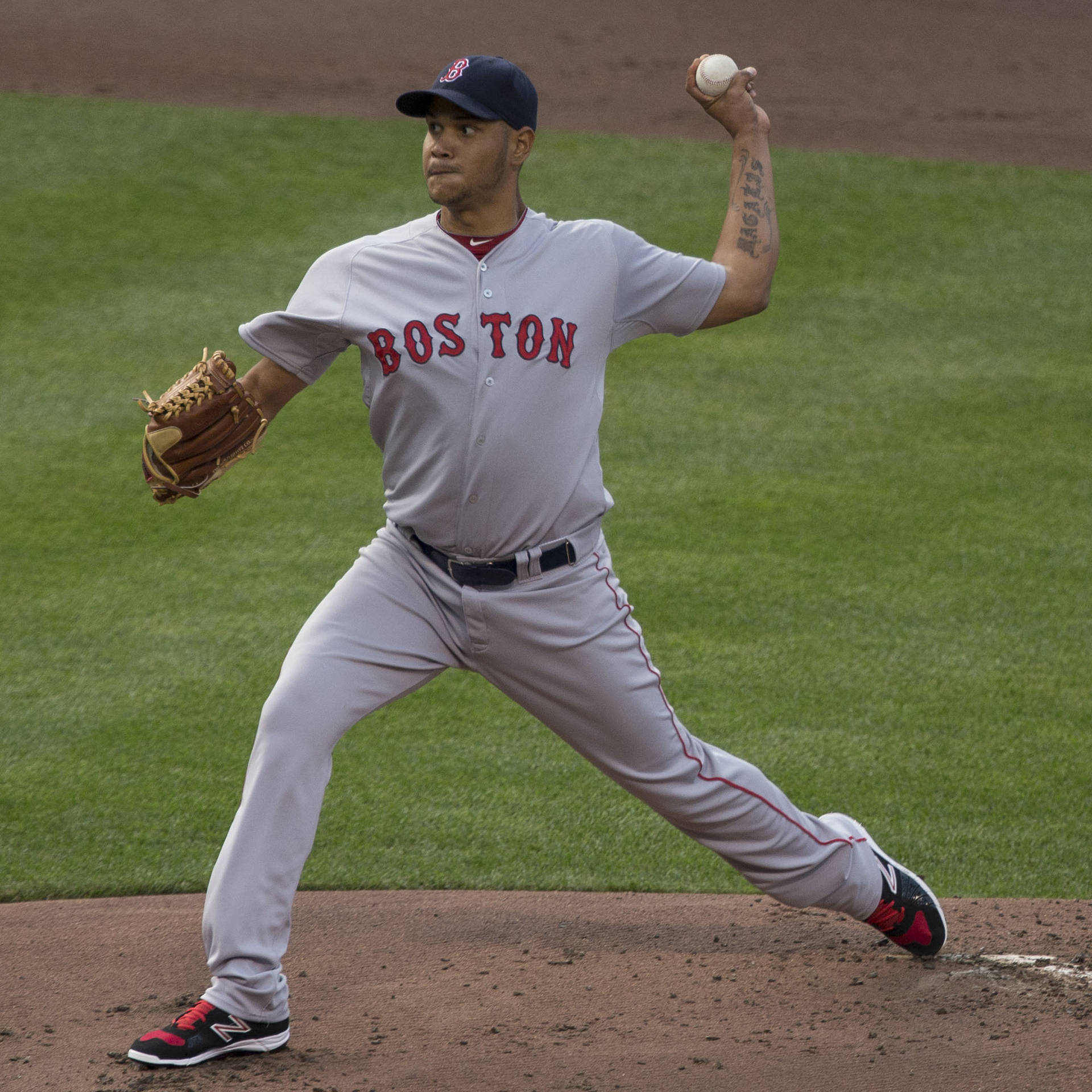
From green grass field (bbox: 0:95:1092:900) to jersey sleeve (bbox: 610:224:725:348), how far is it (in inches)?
57.6

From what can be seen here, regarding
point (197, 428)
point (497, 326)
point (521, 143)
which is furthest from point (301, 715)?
point (521, 143)

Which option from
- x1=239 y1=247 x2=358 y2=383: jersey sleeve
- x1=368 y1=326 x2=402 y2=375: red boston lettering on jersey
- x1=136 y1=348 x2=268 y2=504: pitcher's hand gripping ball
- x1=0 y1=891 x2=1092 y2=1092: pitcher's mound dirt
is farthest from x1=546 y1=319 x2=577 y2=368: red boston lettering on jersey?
x1=0 y1=891 x2=1092 y2=1092: pitcher's mound dirt

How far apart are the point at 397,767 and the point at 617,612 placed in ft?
5.12

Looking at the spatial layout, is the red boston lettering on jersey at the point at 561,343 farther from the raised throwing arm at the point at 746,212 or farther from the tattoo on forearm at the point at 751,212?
the tattoo on forearm at the point at 751,212

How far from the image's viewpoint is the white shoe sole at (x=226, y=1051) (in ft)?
9.11

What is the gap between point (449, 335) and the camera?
2908 millimetres

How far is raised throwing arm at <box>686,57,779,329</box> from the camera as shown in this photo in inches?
124

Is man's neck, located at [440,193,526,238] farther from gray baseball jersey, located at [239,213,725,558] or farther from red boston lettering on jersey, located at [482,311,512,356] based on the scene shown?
red boston lettering on jersey, located at [482,311,512,356]

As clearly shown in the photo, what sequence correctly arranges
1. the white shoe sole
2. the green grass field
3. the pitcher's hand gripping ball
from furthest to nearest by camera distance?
1. the green grass field
2. the pitcher's hand gripping ball
3. the white shoe sole

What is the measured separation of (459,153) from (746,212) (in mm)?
627

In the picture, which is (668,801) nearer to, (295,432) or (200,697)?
(200,697)

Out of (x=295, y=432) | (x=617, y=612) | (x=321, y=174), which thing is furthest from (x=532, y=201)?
(x=617, y=612)

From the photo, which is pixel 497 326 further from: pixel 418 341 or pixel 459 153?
pixel 459 153

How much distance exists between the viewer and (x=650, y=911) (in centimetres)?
362
